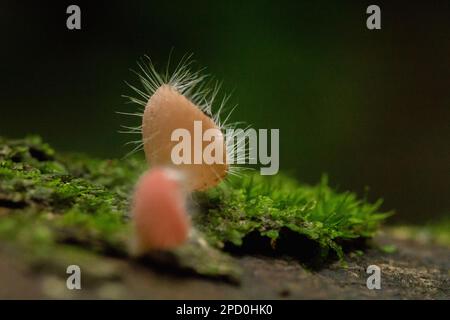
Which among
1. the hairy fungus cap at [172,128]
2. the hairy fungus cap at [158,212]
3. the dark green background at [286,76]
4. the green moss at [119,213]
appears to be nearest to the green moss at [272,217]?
the green moss at [119,213]

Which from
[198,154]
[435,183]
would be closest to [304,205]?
[198,154]

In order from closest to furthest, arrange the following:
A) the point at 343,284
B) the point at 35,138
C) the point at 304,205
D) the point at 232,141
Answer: the point at 343,284 < the point at 232,141 < the point at 304,205 < the point at 35,138

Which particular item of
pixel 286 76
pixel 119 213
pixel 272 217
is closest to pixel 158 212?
pixel 119 213

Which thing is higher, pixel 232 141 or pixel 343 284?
pixel 232 141

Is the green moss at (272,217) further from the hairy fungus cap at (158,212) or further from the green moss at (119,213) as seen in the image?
the hairy fungus cap at (158,212)

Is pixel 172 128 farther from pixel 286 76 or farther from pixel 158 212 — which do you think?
pixel 286 76
